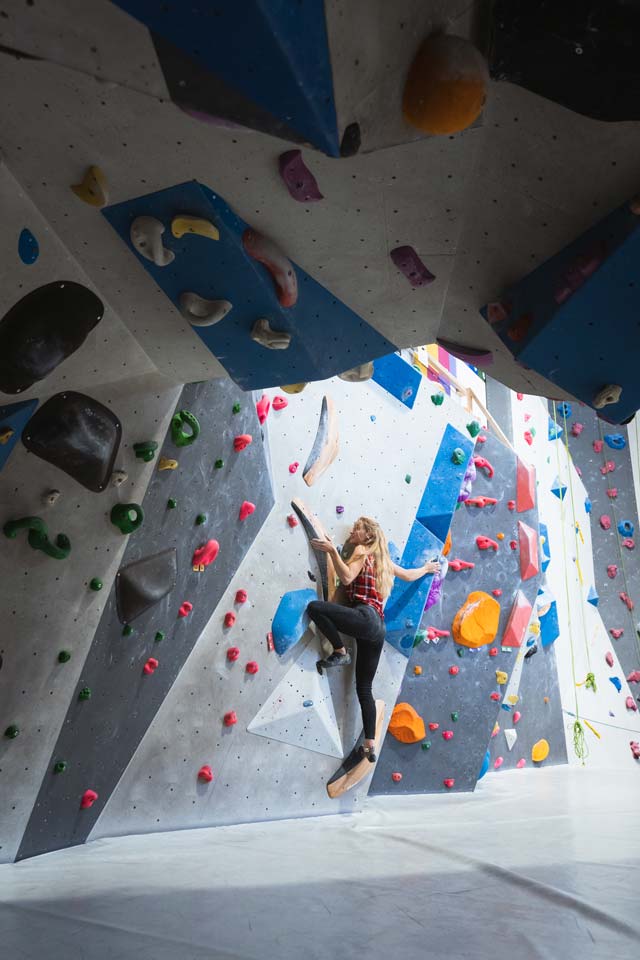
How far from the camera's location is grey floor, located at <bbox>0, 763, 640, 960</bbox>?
1768 mm

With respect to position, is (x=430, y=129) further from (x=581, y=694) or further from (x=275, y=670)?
(x=581, y=694)

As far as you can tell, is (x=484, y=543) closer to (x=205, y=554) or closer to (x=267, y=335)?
(x=205, y=554)

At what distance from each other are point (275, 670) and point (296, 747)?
1.43 ft

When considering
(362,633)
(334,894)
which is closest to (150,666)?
(334,894)

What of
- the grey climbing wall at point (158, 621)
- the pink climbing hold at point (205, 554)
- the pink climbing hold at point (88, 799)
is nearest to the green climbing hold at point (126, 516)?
the grey climbing wall at point (158, 621)

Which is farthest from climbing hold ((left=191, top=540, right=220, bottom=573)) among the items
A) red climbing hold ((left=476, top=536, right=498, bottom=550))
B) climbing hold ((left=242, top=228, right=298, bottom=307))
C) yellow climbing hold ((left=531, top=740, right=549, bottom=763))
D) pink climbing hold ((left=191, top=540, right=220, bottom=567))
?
yellow climbing hold ((left=531, top=740, right=549, bottom=763))

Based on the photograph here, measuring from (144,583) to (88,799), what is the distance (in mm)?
786

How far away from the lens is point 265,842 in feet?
10.0

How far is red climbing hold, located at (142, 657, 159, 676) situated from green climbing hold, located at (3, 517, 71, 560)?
671 mm

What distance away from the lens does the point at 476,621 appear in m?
5.22

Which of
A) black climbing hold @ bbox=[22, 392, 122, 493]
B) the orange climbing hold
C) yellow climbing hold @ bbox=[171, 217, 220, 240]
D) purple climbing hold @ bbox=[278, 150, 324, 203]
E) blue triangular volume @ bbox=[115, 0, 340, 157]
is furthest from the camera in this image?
the orange climbing hold

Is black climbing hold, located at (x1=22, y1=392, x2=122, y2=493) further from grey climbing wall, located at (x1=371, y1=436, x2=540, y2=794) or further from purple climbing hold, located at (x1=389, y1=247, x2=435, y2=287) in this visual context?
grey climbing wall, located at (x1=371, y1=436, x2=540, y2=794)

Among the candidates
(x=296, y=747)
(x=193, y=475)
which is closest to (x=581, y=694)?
(x=296, y=747)

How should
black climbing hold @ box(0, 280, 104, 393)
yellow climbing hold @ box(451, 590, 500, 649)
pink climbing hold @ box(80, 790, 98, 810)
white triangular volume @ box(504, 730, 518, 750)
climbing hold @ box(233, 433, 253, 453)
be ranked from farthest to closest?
1. white triangular volume @ box(504, 730, 518, 750)
2. yellow climbing hold @ box(451, 590, 500, 649)
3. climbing hold @ box(233, 433, 253, 453)
4. pink climbing hold @ box(80, 790, 98, 810)
5. black climbing hold @ box(0, 280, 104, 393)
